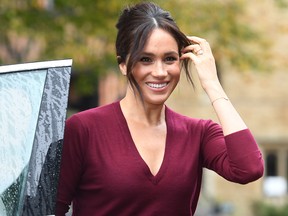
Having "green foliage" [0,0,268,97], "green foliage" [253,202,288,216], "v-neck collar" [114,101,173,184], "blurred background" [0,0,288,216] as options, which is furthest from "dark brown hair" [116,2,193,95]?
"green foliage" [253,202,288,216]

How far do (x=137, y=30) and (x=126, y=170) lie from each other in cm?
50

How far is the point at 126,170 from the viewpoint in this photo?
4.18 meters

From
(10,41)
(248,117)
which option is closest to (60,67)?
(10,41)

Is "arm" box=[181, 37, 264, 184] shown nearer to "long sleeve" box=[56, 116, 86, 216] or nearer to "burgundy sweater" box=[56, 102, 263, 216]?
"burgundy sweater" box=[56, 102, 263, 216]

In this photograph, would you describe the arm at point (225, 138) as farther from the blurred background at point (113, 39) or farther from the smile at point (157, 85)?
the blurred background at point (113, 39)

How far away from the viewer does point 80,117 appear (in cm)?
428

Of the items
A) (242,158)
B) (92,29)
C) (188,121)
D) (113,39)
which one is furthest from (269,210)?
(242,158)

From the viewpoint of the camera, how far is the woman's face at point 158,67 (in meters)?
4.22

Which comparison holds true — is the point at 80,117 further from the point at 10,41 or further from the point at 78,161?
the point at 10,41

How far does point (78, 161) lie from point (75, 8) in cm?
1120

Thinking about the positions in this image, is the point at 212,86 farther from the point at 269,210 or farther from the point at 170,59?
the point at 269,210

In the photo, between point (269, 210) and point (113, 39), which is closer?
point (113, 39)

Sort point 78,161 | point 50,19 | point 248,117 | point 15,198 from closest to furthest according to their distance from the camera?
point 15,198 < point 78,161 < point 50,19 < point 248,117

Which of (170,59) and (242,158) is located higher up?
(170,59)
